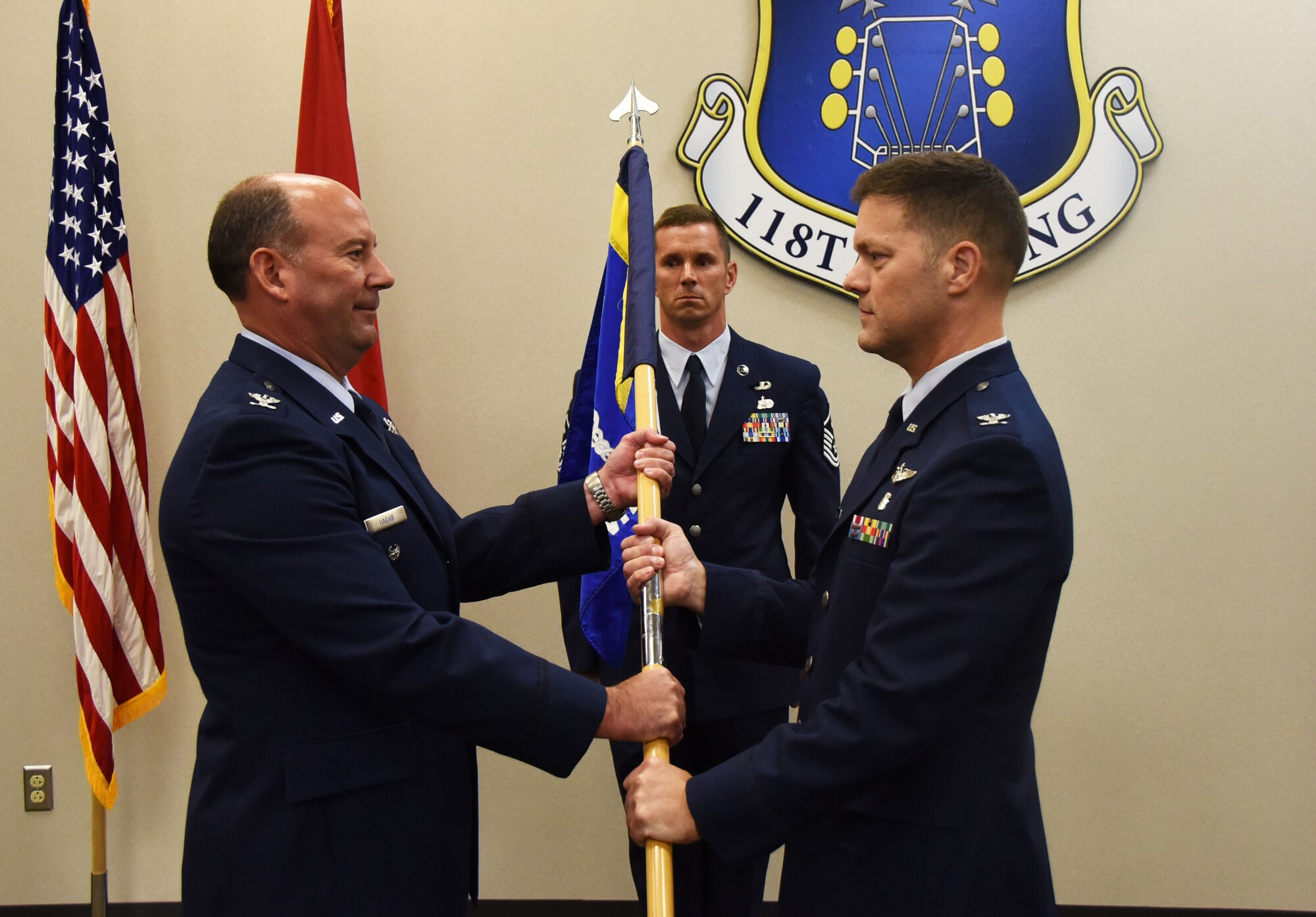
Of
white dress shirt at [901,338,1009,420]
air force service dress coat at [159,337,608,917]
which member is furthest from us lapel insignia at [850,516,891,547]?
air force service dress coat at [159,337,608,917]

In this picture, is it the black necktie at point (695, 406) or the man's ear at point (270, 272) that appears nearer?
the man's ear at point (270, 272)

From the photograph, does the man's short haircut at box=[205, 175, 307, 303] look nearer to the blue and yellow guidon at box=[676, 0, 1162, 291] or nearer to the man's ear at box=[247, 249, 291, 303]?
the man's ear at box=[247, 249, 291, 303]

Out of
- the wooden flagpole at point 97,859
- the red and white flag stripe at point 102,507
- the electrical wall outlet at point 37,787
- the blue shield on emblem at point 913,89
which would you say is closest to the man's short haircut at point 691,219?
the blue shield on emblem at point 913,89

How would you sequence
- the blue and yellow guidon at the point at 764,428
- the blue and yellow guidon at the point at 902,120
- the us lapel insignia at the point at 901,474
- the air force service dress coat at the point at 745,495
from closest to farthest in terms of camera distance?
the us lapel insignia at the point at 901,474 < the air force service dress coat at the point at 745,495 < the blue and yellow guidon at the point at 764,428 < the blue and yellow guidon at the point at 902,120

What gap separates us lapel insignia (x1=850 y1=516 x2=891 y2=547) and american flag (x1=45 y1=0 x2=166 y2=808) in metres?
2.08

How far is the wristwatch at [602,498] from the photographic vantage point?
193cm

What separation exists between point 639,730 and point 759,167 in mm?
1925

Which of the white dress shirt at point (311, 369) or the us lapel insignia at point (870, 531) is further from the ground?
the white dress shirt at point (311, 369)

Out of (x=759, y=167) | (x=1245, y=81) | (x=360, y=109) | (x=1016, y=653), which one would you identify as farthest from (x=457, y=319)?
(x=1245, y=81)

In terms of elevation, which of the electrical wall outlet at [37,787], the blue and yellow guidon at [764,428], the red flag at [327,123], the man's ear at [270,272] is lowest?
the electrical wall outlet at [37,787]

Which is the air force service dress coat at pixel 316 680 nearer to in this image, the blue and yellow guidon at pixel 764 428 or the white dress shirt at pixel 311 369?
the white dress shirt at pixel 311 369

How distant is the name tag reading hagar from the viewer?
1.46 metres

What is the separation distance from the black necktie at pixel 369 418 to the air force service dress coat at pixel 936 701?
2.41ft

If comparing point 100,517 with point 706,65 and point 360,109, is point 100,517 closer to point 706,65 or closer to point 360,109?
point 360,109
